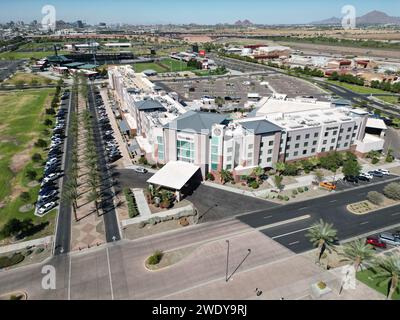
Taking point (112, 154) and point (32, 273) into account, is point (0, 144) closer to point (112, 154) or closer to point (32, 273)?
point (112, 154)

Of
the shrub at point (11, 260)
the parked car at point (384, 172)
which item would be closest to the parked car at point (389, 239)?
the parked car at point (384, 172)

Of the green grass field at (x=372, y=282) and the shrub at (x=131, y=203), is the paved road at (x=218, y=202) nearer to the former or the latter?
the shrub at (x=131, y=203)

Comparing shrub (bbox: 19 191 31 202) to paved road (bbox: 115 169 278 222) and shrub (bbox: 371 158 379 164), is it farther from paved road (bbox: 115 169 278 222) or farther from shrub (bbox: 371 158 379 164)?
shrub (bbox: 371 158 379 164)

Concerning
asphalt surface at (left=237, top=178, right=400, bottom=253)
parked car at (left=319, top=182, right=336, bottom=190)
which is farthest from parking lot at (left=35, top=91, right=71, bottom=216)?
parked car at (left=319, top=182, right=336, bottom=190)

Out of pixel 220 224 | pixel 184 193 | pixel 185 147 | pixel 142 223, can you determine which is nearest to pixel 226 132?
pixel 185 147

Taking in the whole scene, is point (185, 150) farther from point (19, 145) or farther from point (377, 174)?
point (19, 145)
